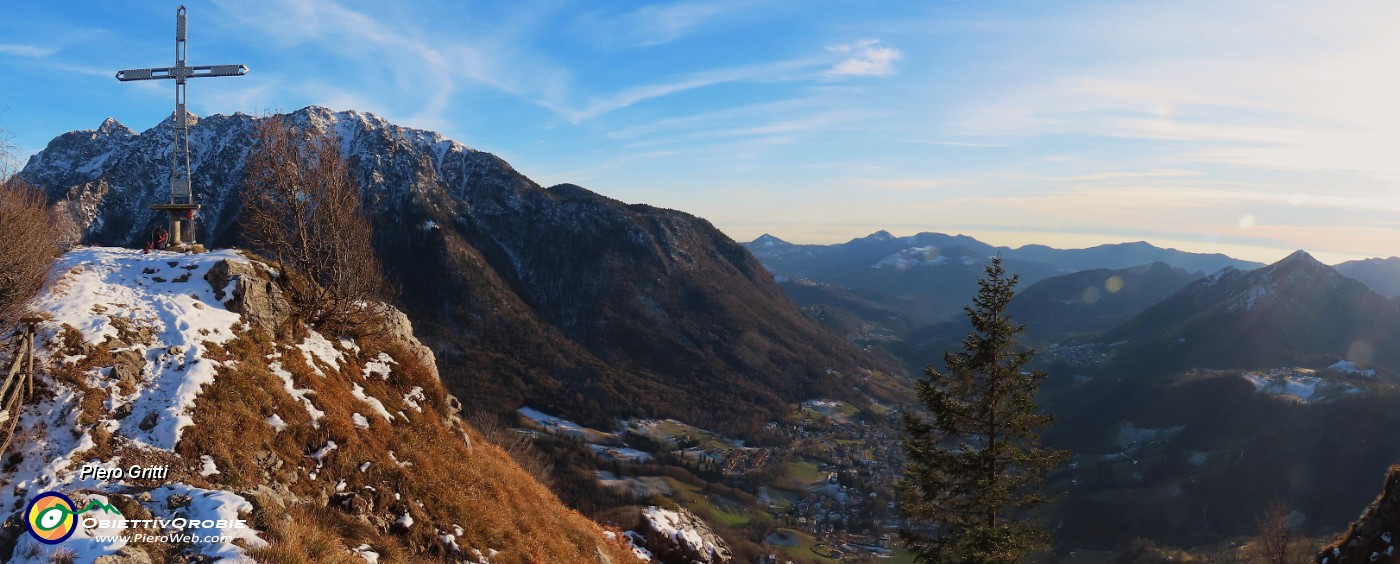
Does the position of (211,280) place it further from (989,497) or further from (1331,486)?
(1331,486)

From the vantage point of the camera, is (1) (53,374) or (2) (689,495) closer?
(1) (53,374)

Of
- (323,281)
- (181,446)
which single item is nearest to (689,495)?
(323,281)

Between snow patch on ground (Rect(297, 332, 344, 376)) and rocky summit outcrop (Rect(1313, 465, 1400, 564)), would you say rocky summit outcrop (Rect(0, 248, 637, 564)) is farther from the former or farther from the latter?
rocky summit outcrop (Rect(1313, 465, 1400, 564))

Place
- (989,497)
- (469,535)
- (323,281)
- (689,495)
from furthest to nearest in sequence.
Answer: (689,495)
(323,281)
(989,497)
(469,535)

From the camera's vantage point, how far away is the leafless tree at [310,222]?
27266mm

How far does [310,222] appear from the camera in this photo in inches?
1173

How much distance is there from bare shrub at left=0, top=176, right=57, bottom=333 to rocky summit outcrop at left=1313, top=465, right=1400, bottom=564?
2209 inches

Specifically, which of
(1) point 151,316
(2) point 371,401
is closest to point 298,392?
(2) point 371,401

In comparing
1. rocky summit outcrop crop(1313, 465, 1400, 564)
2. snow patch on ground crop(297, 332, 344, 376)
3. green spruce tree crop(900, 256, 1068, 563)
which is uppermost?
snow patch on ground crop(297, 332, 344, 376)

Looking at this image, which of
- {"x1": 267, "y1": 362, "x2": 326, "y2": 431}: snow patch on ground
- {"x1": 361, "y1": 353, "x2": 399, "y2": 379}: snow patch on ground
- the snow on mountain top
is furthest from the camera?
{"x1": 361, "y1": 353, "x2": 399, "y2": 379}: snow patch on ground

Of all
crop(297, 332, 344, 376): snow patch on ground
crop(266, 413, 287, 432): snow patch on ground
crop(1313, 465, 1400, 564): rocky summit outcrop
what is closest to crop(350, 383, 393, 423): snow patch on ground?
crop(297, 332, 344, 376): snow patch on ground

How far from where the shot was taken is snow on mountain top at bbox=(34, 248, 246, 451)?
57.9 feet

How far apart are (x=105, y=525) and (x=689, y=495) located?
16659 cm

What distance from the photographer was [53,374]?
56.1ft
